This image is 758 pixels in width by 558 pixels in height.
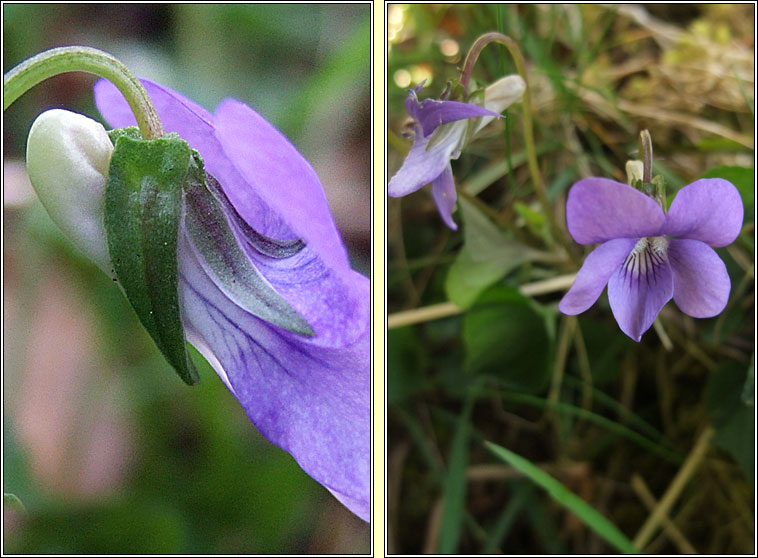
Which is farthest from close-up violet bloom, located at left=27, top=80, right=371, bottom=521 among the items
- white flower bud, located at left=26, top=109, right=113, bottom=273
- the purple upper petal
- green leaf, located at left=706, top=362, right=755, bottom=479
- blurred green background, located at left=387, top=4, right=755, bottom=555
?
green leaf, located at left=706, top=362, right=755, bottom=479

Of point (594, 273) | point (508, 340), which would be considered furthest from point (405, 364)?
point (594, 273)

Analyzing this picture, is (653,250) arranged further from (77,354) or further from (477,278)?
(77,354)

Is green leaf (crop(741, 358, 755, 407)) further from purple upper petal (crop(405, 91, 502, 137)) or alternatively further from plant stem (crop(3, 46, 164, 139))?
plant stem (crop(3, 46, 164, 139))

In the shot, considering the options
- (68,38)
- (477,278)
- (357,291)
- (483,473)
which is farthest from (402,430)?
(68,38)

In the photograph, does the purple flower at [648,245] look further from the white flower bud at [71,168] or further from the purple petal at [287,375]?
the white flower bud at [71,168]

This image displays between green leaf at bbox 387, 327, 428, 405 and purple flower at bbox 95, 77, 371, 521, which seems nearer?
purple flower at bbox 95, 77, 371, 521

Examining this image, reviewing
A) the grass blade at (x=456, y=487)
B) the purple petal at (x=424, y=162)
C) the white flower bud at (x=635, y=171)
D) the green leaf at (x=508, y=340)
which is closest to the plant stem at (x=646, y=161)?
the white flower bud at (x=635, y=171)
